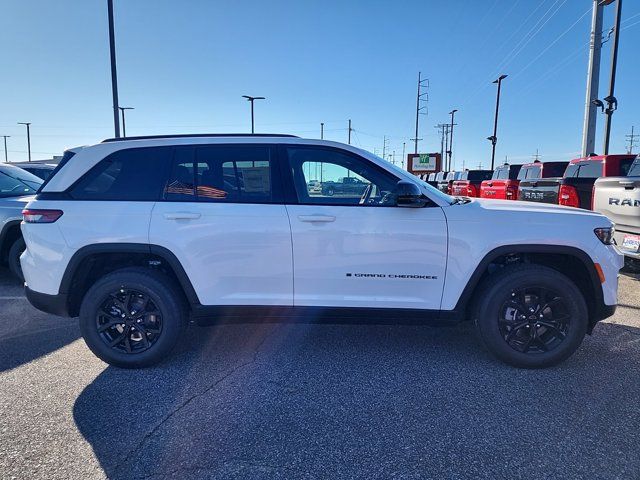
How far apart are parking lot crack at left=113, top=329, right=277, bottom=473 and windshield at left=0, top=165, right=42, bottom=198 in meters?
5.09

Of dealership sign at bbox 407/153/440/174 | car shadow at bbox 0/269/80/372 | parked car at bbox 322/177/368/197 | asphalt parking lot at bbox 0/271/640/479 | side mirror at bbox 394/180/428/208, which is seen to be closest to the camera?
asphalt parking lot at bbox 0/271/640/479

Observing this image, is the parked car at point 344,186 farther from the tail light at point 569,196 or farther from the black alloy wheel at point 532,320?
the tail light at point 569,196

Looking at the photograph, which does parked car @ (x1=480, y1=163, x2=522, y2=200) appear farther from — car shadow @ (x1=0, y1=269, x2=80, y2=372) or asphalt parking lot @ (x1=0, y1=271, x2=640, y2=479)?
car shadow @ (x1=0, y1=269, x2=80, y2=372)

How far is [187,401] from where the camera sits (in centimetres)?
302

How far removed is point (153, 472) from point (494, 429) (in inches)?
81.2

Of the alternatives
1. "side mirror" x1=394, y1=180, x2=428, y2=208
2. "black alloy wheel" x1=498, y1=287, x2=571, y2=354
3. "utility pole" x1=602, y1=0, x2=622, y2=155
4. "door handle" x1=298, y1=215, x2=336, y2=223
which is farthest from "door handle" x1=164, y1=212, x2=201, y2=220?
"utility pole" x1=602, y1=0, x2=622, y2=155

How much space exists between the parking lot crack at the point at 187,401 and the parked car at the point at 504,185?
11609 millimetres

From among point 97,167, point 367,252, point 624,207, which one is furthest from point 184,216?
point 624,207

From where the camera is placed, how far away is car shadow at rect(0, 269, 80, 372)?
382 centimetres

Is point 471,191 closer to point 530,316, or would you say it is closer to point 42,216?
point 530,316

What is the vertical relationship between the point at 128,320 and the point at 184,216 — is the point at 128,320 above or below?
Answer: below

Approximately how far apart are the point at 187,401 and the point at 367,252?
174 centimetres

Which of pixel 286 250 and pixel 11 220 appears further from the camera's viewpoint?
pixel 11 220

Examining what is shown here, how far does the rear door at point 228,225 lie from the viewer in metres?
3.35
